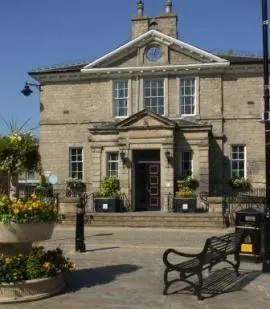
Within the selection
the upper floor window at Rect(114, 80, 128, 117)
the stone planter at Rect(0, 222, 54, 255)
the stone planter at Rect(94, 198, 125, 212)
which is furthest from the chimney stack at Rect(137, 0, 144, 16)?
the stone planter at Rect(0, 222, 54, 255)

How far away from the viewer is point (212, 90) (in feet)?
90.4

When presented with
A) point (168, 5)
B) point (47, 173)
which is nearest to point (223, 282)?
point (47, 173)

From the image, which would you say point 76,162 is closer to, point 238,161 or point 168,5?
point 238,161

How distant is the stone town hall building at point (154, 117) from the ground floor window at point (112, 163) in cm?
5

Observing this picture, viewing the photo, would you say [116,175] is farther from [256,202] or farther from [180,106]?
[256,202]

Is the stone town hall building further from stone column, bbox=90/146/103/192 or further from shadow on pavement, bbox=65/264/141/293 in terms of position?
shadow on pavement, bbox=65/264/141/293

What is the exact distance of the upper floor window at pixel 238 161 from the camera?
1075 inches

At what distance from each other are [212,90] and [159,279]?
18683mm

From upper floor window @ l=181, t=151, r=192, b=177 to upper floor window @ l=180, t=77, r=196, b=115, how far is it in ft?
8.62

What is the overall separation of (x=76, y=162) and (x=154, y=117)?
588cm

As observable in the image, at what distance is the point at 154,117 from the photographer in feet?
84.3

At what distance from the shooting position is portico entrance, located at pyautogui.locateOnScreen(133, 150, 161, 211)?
26.8 m

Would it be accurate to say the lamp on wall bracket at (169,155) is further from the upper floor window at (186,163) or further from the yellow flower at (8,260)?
the yellow flower at (8,260)

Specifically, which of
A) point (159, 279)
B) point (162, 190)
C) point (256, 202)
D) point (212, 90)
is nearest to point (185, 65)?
point (212, 90)
